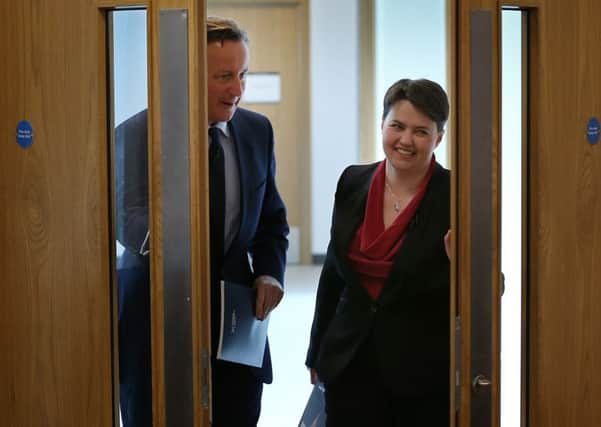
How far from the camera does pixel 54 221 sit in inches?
79.5

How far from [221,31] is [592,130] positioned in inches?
44.7

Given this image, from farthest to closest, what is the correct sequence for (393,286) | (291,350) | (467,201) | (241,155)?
(291,350) < (241,155) < (393,286) < (467,201)

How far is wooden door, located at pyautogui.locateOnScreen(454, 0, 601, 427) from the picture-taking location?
1921 mm

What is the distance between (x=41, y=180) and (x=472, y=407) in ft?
3.55

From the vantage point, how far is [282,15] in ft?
22.8

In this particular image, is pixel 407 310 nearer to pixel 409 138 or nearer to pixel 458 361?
pixel 409 138

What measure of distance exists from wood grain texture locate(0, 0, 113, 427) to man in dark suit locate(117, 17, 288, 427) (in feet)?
2.22

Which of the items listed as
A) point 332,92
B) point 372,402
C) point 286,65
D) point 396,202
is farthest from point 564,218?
point 286,65

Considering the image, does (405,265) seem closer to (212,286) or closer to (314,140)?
(212,286)

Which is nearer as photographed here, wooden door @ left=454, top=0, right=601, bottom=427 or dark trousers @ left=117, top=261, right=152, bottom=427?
→ wooden door @ left=454, top=0, right=601, bottom=427

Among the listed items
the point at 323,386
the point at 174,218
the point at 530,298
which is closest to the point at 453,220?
the point at 530,298

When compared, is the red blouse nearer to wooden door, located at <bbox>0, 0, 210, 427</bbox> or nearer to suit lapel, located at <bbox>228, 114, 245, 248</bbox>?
suit lapel, located at <bbox>228, 114, 245, 248</bbox>

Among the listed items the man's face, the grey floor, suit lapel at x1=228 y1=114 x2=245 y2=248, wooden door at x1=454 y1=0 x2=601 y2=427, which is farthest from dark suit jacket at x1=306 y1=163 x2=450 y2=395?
the grey floor

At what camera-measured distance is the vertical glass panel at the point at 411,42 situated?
247 inches
